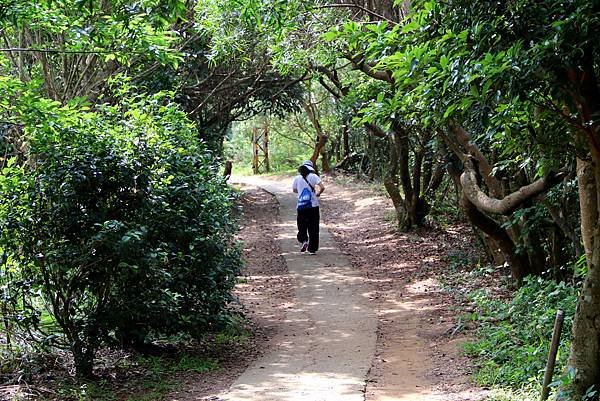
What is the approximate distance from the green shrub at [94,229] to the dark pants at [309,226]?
6.42 metres

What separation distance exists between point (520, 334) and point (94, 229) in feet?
15.9

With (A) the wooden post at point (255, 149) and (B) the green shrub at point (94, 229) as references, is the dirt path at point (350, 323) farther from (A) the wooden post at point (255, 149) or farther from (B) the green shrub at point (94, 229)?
(A) the wooden post at point (255, 149)

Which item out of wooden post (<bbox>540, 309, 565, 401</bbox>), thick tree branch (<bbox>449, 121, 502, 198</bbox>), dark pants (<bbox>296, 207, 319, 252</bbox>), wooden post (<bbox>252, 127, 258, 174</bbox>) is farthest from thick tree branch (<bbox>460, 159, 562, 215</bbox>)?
wooden post (<bbox>252, 127, 258, 174</bbox>)

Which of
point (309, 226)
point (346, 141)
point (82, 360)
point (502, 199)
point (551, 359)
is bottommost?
point (82, 360)

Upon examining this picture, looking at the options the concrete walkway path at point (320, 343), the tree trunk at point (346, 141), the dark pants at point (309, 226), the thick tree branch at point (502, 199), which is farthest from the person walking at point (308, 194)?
the tree trunk at point (346, 141)

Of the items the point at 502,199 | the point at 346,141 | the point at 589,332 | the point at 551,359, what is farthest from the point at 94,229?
the point at 346,141

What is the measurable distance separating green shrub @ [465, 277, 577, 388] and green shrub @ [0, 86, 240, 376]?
11.5 feet

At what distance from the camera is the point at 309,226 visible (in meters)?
14.9

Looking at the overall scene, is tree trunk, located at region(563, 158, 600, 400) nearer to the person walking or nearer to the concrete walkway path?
A: the concrete walkway path

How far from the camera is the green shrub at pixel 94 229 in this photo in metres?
6.95

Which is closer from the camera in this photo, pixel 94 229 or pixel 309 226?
pixel 94 229

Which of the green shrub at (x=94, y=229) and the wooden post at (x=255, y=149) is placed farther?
the wooden post at (x=255, y=149)

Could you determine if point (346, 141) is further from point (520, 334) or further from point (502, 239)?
point (520, 334)

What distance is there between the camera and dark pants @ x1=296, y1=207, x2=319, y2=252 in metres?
14.6
